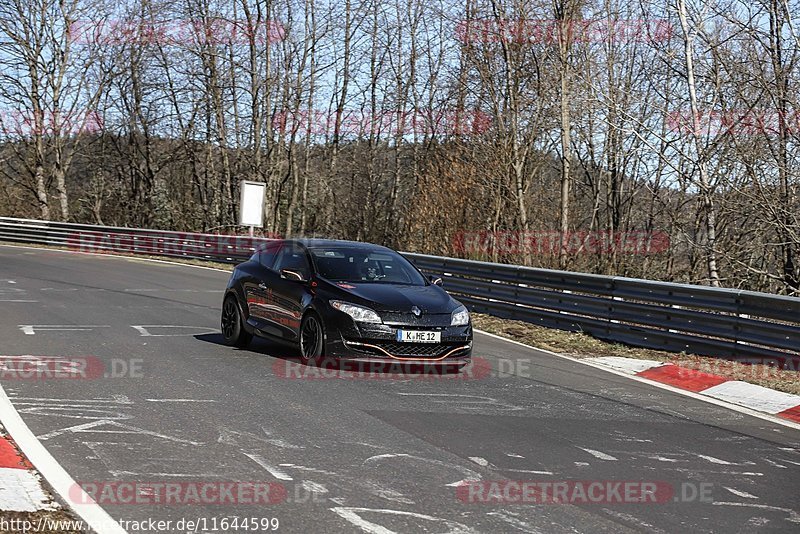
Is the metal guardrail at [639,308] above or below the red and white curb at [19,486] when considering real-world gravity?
above

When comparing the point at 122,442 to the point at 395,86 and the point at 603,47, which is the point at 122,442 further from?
the point at 395,86

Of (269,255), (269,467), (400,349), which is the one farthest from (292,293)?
(269,467)

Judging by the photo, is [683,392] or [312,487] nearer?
[312,487]

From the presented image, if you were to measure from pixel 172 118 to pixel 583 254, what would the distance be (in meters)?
26.3

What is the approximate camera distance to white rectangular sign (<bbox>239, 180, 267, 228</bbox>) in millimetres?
32219

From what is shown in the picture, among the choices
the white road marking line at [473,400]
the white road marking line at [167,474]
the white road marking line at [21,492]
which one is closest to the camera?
the white road marking line at [21,492]

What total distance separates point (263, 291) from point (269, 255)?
79 centimetres

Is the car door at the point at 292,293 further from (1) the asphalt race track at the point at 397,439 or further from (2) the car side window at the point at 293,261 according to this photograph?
(1) the asphalt race track at the point at 397,439

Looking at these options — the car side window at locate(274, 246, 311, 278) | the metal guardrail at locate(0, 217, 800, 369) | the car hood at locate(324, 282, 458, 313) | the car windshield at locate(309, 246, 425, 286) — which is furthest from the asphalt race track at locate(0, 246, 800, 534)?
the metal guardrail at locate(0, 217, 800, 369)

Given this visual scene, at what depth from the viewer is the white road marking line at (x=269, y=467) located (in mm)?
6141

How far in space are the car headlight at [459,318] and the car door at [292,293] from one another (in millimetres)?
1716

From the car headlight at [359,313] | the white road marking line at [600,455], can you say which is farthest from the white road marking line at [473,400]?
the white road marking line at [600,455]

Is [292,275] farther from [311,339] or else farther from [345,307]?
[345,307]

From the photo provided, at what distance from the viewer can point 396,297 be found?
36.5 feet
